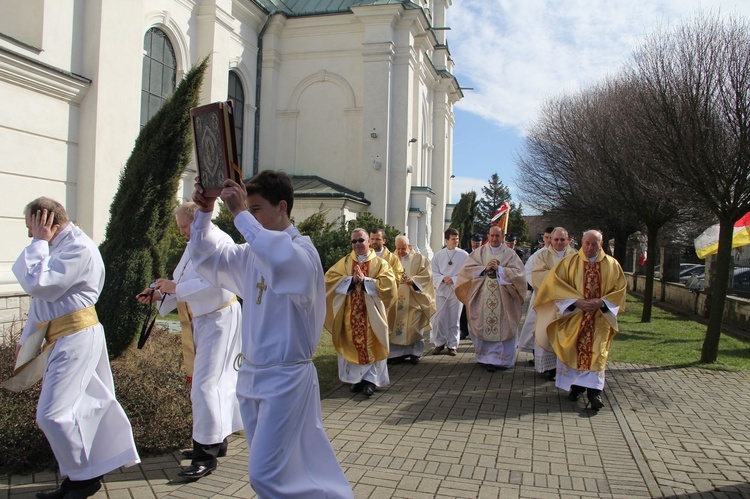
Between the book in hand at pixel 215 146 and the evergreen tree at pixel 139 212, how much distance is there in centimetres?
405

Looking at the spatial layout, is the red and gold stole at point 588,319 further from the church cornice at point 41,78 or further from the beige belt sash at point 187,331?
the church cornice at point 41,78

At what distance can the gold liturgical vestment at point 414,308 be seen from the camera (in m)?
9.41

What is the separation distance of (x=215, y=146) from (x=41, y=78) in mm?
7007

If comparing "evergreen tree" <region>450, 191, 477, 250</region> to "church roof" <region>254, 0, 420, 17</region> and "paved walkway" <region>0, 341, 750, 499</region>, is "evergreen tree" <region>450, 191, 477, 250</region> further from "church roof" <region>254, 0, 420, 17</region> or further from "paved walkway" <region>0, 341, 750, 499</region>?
"paved walkway" <region>0, 341, 750, 499</region>

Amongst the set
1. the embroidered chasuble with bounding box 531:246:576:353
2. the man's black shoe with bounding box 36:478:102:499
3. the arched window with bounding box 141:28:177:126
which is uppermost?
the arched window with bounding box 141:28:177:126

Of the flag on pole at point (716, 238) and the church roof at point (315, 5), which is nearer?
the flag on pole at point (716, 238)

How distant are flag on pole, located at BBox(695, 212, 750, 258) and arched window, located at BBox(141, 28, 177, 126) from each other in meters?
14.7

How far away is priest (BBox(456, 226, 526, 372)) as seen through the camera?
30.0ft

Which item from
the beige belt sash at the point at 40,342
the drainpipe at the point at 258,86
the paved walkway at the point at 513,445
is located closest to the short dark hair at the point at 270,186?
the beige belt sash at the point at 40,342

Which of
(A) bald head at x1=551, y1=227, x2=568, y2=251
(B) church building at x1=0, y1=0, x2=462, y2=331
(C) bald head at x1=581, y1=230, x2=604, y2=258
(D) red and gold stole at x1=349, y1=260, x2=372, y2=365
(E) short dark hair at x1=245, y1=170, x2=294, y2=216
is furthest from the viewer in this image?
(A) bald head at x1=551, y1=227, x2=568, y2=251

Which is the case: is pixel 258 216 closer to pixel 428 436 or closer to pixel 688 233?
pixel 428 436

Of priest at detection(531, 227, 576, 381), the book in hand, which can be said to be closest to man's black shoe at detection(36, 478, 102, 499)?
the book in hand

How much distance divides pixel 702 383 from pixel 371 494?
20.8 feet

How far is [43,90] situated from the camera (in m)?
8.69
